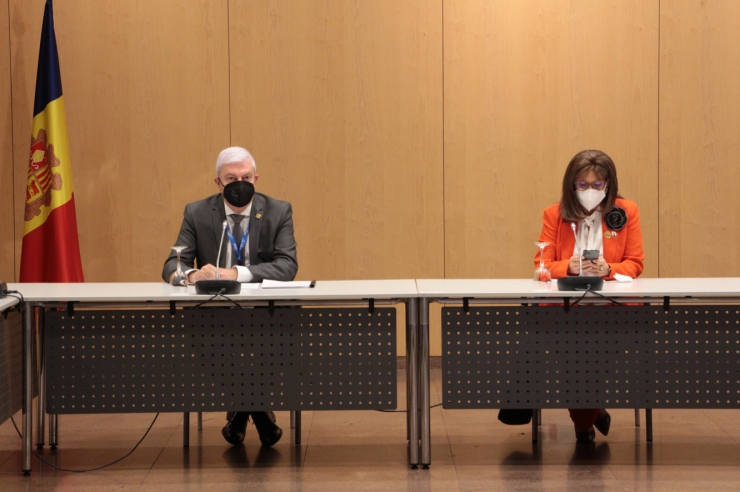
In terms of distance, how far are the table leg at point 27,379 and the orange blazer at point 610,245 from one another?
2155mm

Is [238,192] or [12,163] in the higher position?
[12,163]

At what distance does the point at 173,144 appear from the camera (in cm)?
524

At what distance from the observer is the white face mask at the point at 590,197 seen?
358 cm

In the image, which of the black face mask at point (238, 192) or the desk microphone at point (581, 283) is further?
the black face mask at point (238, 192)

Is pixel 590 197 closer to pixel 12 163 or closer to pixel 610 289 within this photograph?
pixel 610 289

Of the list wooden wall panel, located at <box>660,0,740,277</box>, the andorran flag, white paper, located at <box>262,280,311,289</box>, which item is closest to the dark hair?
white paper, located at <box>262,280,311,289</box>

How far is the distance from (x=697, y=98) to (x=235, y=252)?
10.4 ft

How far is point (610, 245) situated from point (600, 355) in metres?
0.68

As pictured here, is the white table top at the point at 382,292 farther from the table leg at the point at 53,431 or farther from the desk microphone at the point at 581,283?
the table leg at the point at 53,431

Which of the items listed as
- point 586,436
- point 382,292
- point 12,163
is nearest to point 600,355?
point 586,436

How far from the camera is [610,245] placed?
3.73m

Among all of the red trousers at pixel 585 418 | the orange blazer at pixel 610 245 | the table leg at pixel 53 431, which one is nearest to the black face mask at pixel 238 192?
the table leg at pixel 53 431

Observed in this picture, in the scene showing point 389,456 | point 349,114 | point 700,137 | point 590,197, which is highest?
point 349,114

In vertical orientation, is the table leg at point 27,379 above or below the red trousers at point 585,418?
above
